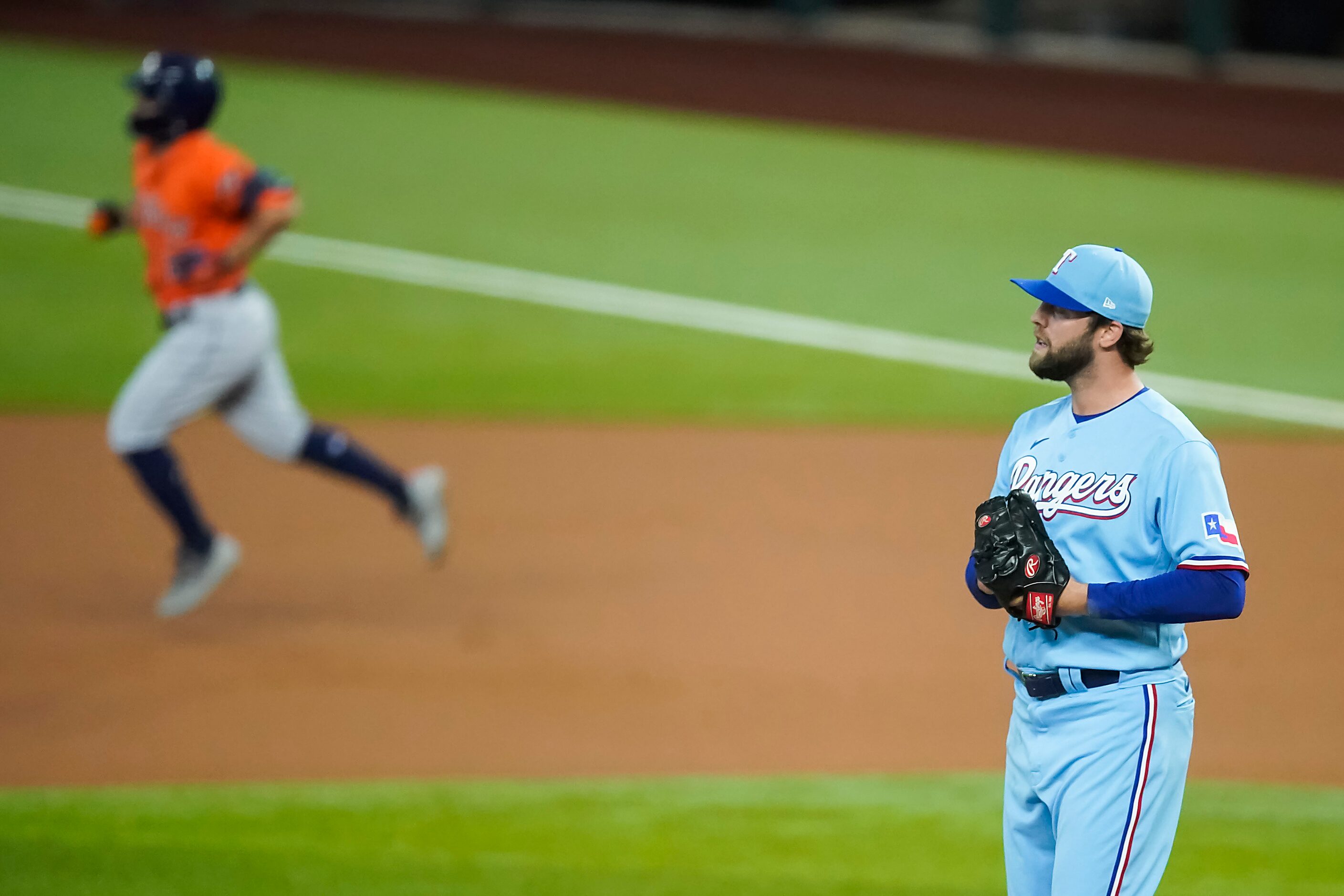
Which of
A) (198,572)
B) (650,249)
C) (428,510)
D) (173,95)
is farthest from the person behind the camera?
(650,249)

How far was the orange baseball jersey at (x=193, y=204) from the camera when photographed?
6395mm

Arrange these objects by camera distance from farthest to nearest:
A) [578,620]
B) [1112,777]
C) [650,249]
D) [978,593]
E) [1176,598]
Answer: [650,249] → [578,620] → [978,593] → [1112,777] → [1176,598]

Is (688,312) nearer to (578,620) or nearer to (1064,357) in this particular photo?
(578,620)

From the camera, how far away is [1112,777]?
3307 millimetres

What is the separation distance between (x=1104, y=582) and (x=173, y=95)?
173 inches

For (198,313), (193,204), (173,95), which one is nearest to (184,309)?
(198,313)

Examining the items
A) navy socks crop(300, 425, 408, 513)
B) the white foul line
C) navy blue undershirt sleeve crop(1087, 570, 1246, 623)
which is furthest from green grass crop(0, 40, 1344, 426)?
navy blue undershirt sleeve crop(1087, 570, 1246, 623)

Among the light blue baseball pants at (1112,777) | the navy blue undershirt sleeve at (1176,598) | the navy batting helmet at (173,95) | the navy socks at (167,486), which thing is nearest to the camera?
the navy blue undershirt sleeve at (1176,598)

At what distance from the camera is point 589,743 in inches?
235

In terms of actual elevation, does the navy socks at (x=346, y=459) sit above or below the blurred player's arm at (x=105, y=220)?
below

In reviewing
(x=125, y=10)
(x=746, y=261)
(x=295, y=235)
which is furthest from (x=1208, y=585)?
(x=125, y=10)

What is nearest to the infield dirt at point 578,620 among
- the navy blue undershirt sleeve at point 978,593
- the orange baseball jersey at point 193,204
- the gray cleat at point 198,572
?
the gray cleat at point 198,572

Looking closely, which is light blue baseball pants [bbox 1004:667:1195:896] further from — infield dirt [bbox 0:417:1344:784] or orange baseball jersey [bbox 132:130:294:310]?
orange baseball jersey [bbox 132:130:294:310]

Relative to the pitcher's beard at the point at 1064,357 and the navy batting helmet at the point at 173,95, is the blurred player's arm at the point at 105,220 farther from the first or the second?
the pitcher's beard at the point at 1064,357
